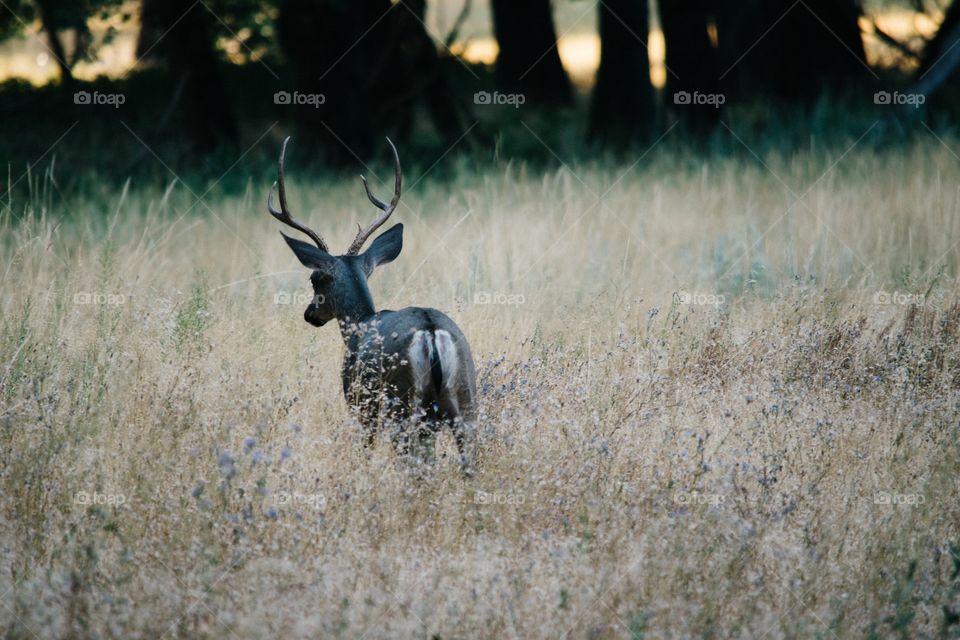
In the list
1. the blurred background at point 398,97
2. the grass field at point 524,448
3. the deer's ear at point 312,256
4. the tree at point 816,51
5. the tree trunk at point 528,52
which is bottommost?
the grass field at point 524,448

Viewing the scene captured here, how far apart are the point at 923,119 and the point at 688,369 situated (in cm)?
817

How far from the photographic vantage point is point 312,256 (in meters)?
6.20

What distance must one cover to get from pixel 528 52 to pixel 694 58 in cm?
590

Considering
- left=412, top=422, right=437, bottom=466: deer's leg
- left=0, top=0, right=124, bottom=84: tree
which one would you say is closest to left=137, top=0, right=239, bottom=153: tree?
left=0, top=0, right=124, bottom=84: tree

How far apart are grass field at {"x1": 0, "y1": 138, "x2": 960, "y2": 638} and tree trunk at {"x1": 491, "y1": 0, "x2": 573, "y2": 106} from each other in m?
11.7

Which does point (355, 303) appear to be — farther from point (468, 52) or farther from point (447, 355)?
point (468, 52)

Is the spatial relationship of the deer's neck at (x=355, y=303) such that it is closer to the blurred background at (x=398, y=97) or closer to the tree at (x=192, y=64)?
the blurred background at (x=398, y=97)

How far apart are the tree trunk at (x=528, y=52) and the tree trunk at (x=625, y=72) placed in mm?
4763

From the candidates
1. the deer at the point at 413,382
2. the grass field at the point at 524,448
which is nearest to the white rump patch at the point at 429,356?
the deer at the point at 413,382

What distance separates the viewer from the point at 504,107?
19219 millimetres

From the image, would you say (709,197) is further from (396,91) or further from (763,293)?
(396,91)

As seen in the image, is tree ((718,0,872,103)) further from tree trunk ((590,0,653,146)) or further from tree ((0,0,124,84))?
tree ((0,0,124,84))

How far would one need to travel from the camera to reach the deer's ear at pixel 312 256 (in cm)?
615

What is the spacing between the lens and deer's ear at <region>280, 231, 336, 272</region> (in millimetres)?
6148
